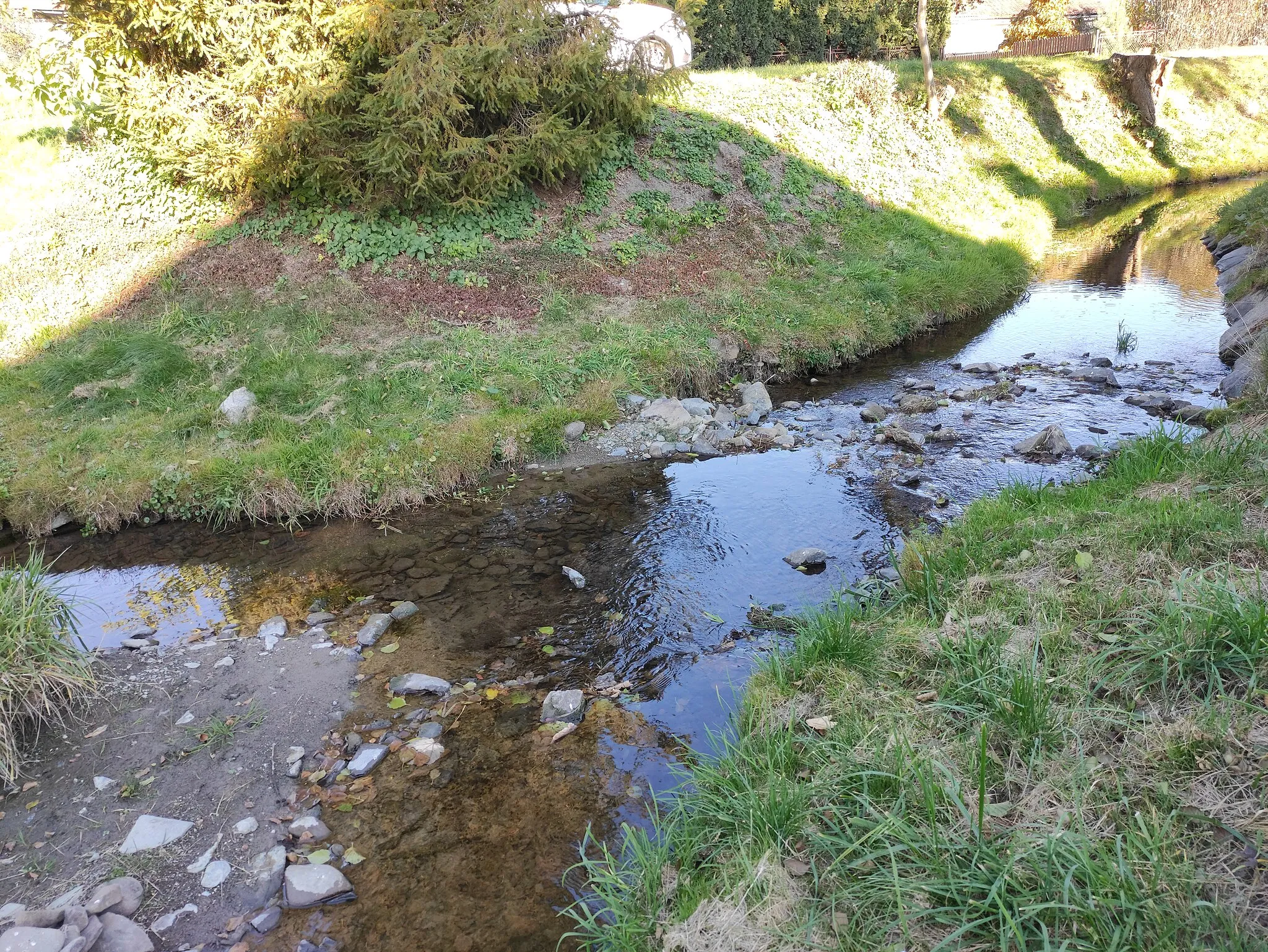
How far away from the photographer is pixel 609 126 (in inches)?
527

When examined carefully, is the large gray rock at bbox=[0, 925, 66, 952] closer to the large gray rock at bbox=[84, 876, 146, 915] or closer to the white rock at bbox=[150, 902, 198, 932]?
the large gray rock at bbox=[84, 876, 146, 915]

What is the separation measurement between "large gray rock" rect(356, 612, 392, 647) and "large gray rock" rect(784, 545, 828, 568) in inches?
133

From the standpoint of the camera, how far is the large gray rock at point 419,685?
5.36m

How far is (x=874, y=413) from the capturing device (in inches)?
391

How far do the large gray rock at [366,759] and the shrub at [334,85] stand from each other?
900 centimetres

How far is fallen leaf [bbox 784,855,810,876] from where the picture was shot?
10.9 ft

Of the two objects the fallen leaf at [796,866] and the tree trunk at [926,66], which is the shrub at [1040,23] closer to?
the tree trunk at [926,66]

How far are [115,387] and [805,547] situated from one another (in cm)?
889

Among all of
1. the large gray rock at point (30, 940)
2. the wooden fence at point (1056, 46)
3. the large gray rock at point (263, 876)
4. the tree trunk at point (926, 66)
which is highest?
the wooden fence at point (1056, 46)

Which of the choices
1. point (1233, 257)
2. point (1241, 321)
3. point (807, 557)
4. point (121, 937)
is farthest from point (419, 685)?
point (1233, 257)

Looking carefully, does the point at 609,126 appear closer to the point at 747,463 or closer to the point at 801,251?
the point at 801,251

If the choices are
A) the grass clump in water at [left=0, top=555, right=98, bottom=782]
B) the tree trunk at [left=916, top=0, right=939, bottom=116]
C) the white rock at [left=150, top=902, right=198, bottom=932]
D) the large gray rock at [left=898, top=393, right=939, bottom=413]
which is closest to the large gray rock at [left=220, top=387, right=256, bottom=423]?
the grass clump in water at [left=0, top=555, right=98, bottom=782]

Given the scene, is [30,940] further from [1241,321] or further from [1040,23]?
[1040,23]

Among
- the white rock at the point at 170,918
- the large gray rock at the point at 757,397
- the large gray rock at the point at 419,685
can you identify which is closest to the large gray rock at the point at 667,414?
the large gray rock at the point at 757,397
